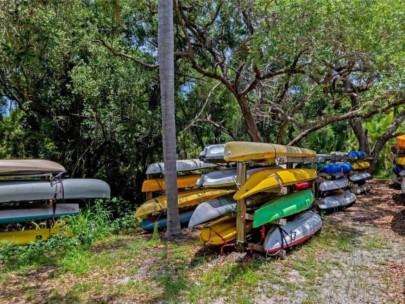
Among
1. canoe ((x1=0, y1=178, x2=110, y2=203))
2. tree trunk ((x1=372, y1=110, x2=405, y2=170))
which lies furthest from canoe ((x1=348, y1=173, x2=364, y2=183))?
canoe ((x1=0, y1=178, x2=110, y2=203))

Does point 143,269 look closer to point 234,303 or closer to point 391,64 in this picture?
point 234,303

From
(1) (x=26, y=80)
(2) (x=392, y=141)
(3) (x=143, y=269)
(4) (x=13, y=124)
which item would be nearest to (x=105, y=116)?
(1) (x=26, y=80)

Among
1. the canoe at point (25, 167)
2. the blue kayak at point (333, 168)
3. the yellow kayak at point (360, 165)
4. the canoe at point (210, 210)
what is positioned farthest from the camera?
the yellow kayak at point (360, 165)

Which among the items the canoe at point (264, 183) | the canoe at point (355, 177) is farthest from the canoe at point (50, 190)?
the canoe at point (355, 177)

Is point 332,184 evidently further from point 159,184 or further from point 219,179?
point 159,184

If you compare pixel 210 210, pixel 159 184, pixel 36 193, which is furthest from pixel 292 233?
pixel 36 193

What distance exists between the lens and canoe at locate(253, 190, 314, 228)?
14.1 feet

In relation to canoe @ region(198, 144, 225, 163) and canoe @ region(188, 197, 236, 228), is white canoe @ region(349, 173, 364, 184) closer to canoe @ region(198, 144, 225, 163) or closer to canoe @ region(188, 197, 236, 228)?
canoe @ region(198, 144, 225, 163)

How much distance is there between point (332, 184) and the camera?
7602 mm

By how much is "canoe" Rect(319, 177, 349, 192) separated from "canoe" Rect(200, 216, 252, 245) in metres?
3.16

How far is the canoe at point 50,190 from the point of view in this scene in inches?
209

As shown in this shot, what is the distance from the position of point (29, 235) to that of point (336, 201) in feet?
20.0

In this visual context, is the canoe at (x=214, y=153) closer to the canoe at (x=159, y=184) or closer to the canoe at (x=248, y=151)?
the canoe at (x=248, y=151)

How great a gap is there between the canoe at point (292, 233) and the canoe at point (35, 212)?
135 inches
